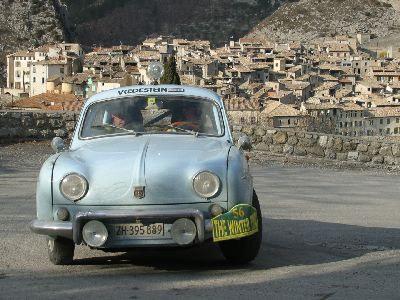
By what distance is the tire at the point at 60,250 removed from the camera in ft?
22.6

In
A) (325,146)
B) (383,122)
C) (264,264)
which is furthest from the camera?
(383,122)

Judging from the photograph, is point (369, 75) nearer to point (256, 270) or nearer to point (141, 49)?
point (141, 49)

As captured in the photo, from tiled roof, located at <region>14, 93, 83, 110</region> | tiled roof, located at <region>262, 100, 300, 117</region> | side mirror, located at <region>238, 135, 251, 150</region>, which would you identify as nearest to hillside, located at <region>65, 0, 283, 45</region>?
tiled roof, located at <region>14, 93, 83, 110</region>

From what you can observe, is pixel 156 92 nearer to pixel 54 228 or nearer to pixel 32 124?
pixel 54 228

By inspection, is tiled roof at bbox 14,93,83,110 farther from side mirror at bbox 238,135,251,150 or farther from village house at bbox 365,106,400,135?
side mirror at bbox 238,135,251,150

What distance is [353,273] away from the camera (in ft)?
21.4

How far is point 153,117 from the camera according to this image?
7828 millimetres

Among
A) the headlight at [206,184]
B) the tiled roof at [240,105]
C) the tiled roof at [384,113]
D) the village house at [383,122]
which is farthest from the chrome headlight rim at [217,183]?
the tiled roof at [384,113]

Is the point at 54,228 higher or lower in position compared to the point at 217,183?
lower

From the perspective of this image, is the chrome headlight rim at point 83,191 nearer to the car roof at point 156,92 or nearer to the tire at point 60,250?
the tire at point 60,250

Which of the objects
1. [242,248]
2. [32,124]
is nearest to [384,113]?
[32,124]

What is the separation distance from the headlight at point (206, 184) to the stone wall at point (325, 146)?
10102 mm

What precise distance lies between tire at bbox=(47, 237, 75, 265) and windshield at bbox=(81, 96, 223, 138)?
3.77ft

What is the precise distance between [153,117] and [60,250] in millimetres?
1487
